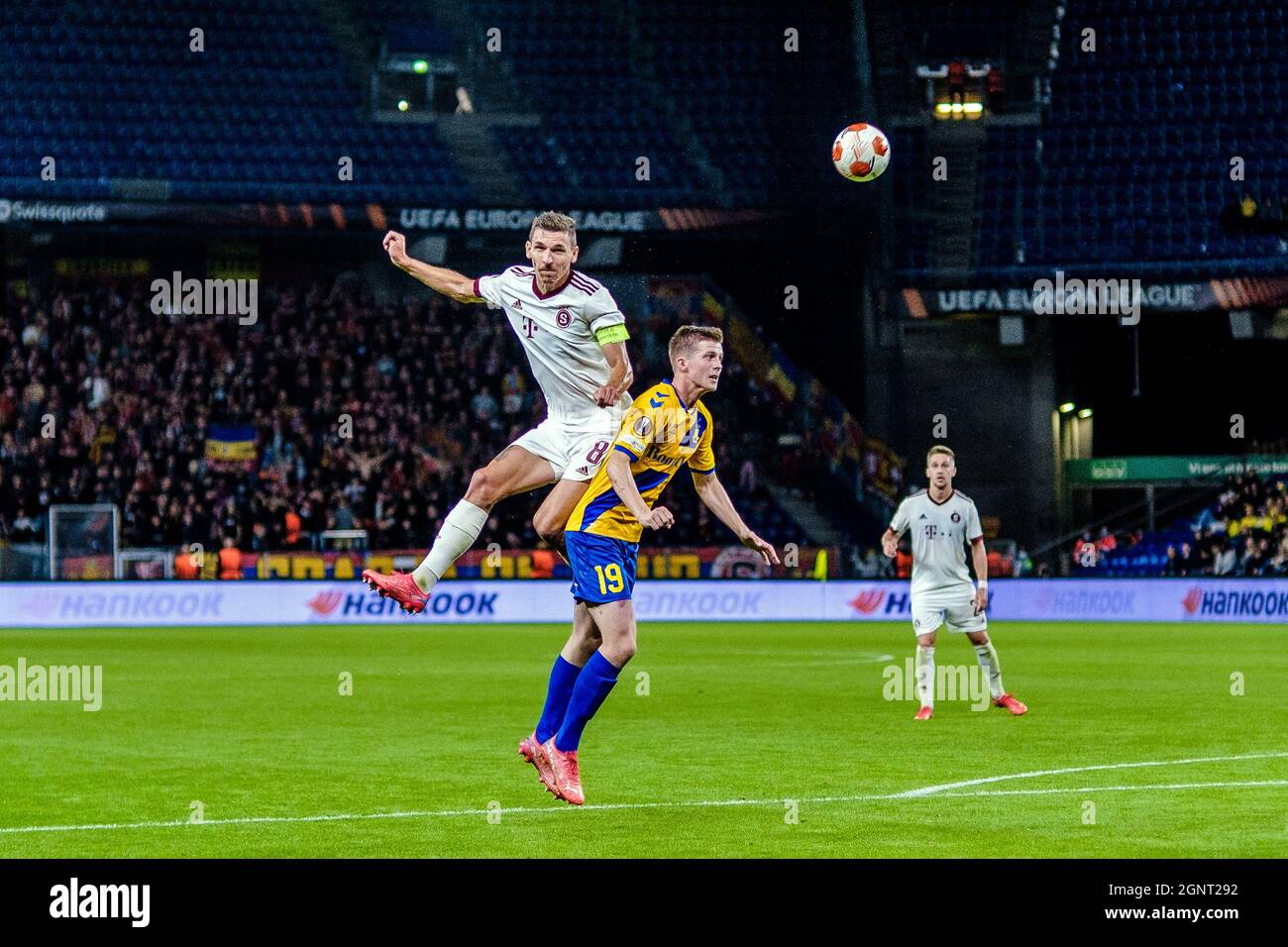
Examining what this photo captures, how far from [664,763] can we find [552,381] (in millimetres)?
2591

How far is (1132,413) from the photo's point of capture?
1747 inches

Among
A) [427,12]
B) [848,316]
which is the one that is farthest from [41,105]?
[848,316]

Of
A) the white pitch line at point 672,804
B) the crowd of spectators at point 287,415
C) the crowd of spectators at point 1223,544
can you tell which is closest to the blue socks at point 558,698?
the white pitch line at point 672,804

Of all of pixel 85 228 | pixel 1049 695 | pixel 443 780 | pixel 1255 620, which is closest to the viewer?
pixel 443 780

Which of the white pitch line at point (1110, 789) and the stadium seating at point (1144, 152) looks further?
the stadium seating at point (1144, 152)

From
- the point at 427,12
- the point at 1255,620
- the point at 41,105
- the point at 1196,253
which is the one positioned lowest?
the point at 1255,620

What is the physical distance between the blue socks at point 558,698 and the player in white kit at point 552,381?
0.91m

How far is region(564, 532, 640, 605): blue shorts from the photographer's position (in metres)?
9.69

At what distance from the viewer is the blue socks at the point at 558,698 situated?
1015cm

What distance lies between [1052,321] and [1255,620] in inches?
442

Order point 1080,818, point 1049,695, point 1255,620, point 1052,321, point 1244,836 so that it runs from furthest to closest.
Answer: point 1052,321 < point 1255,620 < point 1049,695 < point 1080,818 < point 1244,836

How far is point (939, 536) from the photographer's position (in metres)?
15.3

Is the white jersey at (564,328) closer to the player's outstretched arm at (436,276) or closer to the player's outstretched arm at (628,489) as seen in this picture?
the player's outstretched arm at (436,276)
